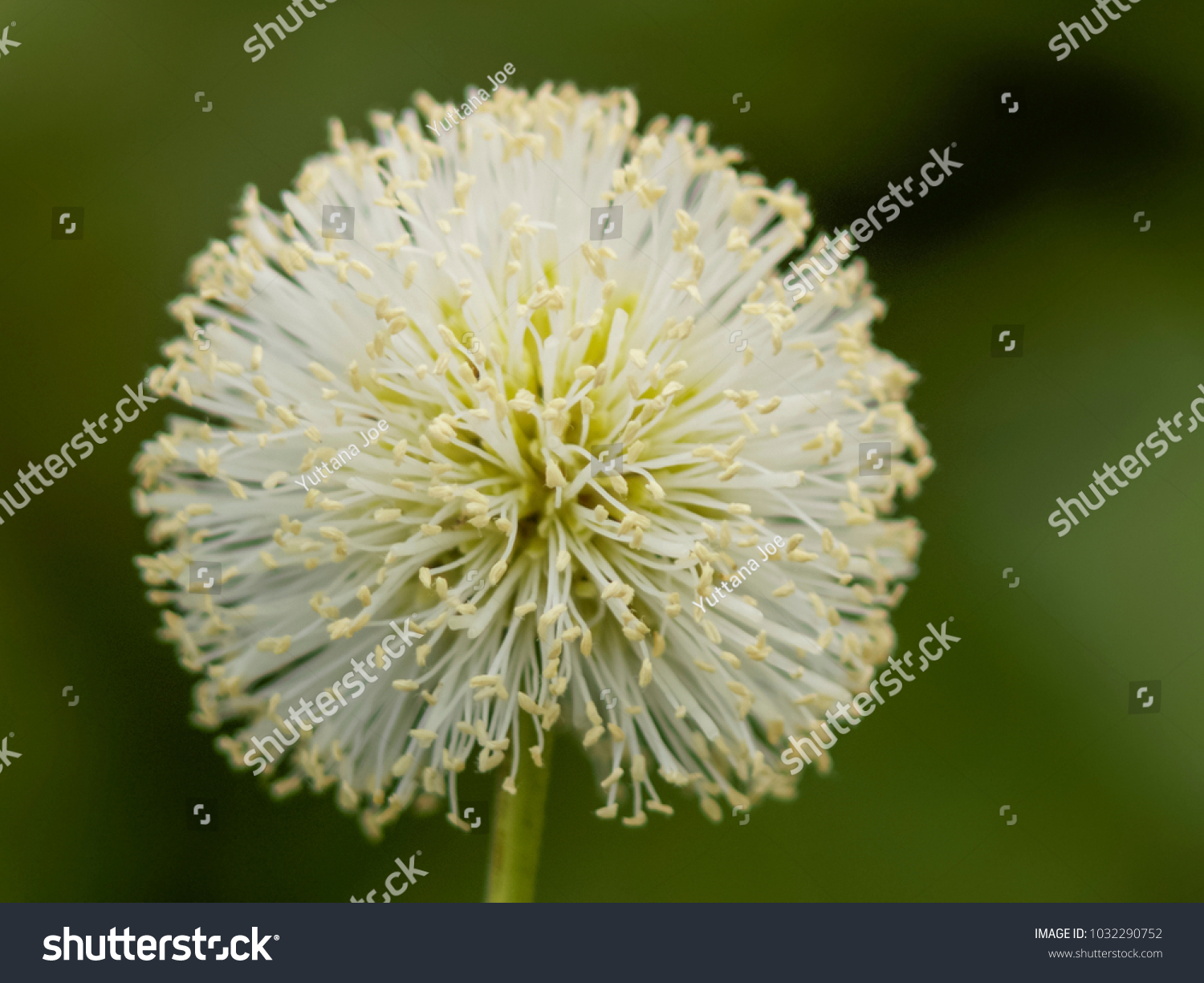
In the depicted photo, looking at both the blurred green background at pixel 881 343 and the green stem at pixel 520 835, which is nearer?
the green stem at pixel 520 835

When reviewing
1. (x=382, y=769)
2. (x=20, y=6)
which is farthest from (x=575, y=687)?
(x=20, y=6)

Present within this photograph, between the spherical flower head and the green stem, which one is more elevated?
the spherical flower head

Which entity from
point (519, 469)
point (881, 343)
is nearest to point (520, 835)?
point (519, 469)

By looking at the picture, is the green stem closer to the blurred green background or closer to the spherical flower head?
the spherical flower head

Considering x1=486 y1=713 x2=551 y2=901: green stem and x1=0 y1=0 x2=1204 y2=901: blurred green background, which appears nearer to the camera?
x1=486 y1=713 x2=551 y2=901: green stem

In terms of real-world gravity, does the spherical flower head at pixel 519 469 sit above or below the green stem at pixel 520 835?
above

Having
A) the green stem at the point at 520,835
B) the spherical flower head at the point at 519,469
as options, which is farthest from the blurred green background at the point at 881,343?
the green stem at the point at 520,835

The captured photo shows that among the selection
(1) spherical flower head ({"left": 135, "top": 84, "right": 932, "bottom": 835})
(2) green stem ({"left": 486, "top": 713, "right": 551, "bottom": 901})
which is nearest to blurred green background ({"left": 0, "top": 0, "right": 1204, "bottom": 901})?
(1) spherical flower head ({"left": 135, "top": 84, "right": 932, "bottom": 835})

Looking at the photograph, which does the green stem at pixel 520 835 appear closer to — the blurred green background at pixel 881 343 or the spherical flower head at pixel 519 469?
the spherical flower head at pixel 519 469
